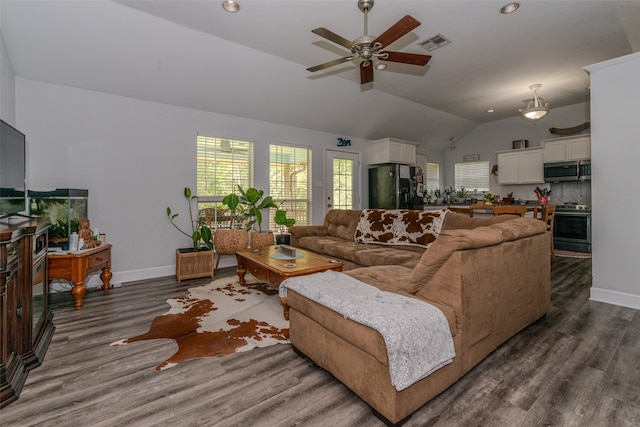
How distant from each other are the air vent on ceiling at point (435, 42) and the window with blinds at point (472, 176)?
487 centimetres

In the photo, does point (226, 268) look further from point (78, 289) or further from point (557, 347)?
point (557, 347)

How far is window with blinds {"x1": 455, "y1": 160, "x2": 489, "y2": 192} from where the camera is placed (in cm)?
764

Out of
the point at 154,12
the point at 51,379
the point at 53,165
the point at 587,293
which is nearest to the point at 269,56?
the point at 154,12

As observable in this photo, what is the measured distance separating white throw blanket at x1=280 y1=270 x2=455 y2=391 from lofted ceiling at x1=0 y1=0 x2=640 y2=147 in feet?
8.94

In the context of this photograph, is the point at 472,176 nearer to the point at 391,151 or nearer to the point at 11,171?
the point at 391,151

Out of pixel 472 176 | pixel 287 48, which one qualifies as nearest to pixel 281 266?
pixel 287 48

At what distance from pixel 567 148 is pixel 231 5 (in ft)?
21.6

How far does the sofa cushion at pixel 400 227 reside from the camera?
11.8 feet

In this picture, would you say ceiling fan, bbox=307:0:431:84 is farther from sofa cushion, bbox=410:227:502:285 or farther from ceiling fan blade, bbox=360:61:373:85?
sofa cushion, bbox=410:227:502:285

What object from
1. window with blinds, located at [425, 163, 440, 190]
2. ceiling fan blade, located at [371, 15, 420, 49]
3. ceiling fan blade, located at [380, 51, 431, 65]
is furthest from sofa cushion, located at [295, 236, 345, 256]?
window with blinds, located at [425, 163, 440, 190]

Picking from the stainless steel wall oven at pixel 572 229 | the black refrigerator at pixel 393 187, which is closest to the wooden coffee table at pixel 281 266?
the black refrigerator at pixel 393 187

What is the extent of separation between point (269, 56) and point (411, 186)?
4.13 m

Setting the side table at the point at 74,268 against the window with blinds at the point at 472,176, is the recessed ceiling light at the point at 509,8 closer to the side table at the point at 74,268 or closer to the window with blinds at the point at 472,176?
the side table at the point at 74,268

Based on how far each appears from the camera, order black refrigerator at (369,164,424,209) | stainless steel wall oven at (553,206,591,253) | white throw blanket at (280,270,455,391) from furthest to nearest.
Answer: black refrigerator at (369,164,424,209), stainless steel wall oven at (553,206,591,253), white throw blanket at (280,270,455,391)
